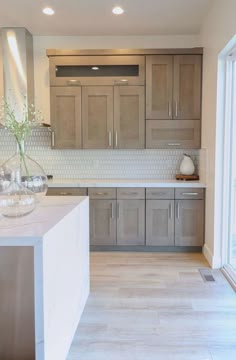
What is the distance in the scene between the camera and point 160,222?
13.7ft

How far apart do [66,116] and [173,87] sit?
148 centimetres

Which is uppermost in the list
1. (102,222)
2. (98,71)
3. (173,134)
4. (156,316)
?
(98,71)

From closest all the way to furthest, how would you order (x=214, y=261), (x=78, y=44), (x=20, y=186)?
1. (x=20, y=186)
2. (x=214, y=261)
3. (x=78, y=44)

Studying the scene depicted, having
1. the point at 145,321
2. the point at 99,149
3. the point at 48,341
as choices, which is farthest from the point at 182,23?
the point at 48,341

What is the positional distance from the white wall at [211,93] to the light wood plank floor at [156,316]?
0.33 m

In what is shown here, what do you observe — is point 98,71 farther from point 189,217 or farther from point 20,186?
point 20,186

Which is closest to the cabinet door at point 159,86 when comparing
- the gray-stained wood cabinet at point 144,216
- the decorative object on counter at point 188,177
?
the decorative object on counter at point 188,177

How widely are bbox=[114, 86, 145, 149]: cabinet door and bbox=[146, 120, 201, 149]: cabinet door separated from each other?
0.12 meters

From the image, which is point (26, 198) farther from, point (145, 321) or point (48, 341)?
point (145, 321)

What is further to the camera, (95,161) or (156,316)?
(95,161)

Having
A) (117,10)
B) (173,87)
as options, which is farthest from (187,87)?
(117,10)

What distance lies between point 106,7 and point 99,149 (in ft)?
5.69

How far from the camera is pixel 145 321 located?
2488mm

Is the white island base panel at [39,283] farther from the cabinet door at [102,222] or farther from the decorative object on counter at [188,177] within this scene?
the decorative object on counter at [188,177]
